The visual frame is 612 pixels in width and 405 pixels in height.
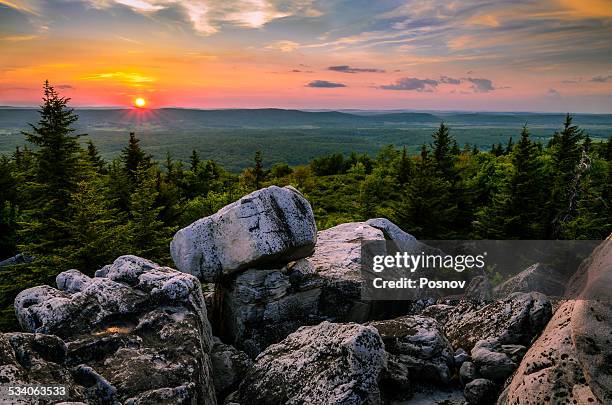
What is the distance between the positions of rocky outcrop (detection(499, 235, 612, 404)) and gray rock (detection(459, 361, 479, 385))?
4.40 ft

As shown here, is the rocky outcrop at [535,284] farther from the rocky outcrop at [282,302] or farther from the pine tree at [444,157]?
the pine tree at [444,157]

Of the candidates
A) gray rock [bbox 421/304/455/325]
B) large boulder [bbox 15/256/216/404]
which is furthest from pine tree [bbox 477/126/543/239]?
large boulder [bbox 15/256/216/404]

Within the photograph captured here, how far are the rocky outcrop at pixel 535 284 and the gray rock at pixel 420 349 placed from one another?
804cm

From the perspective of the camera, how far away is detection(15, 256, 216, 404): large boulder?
9844 millimetres

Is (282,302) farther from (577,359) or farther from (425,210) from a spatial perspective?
(425,210)

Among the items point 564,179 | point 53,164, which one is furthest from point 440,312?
point 564,179

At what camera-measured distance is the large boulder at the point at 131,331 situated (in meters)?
9.84

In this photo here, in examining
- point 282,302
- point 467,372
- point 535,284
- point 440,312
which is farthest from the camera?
point 535,284

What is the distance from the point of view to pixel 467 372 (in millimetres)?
11289

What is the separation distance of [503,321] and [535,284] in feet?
Result: 28.6

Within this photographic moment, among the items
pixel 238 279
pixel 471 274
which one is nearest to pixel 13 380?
pixel 238 279

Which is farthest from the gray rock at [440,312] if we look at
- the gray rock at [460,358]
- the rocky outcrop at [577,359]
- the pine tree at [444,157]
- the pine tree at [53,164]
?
the pine tree at [444,157]

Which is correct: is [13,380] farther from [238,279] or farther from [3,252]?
[3,252]

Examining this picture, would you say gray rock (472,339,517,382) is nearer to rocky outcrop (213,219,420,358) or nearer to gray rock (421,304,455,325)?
gray rock (421,304,455,325)
